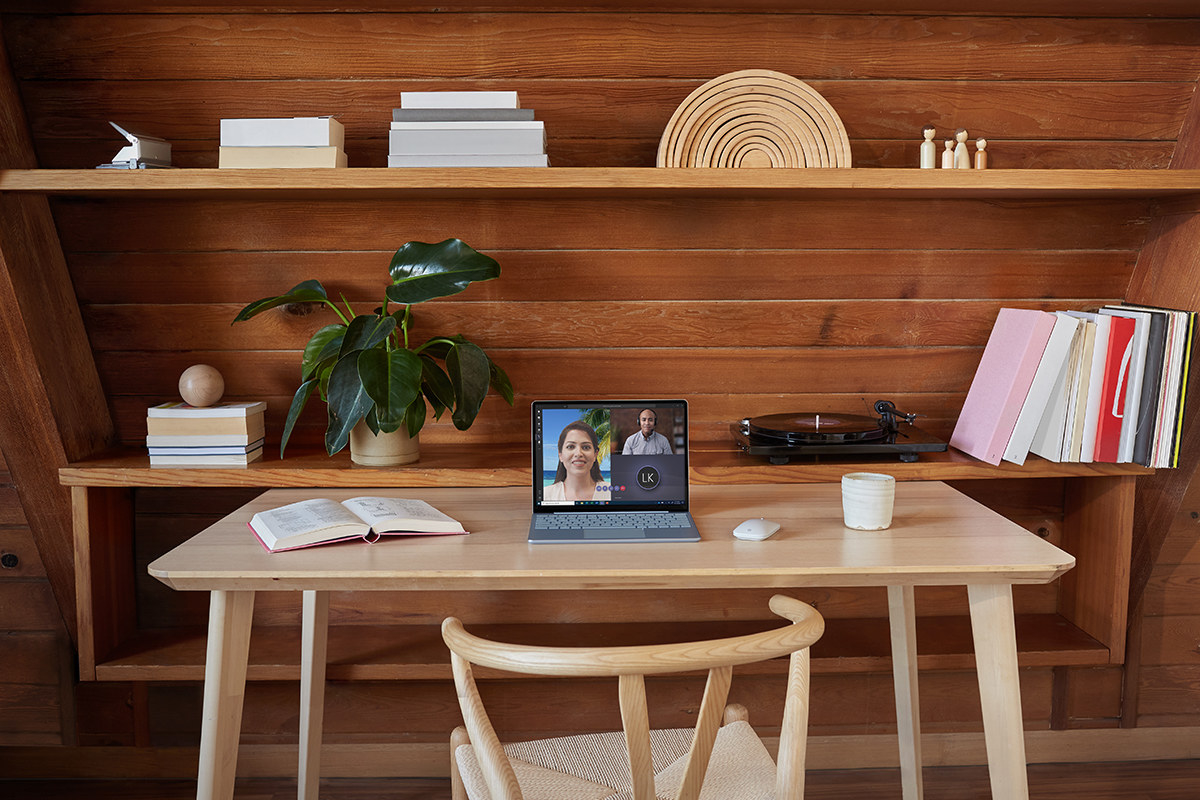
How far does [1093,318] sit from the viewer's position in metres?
1.88

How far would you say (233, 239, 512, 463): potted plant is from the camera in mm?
1681

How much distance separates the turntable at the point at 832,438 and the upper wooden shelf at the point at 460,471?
3cm

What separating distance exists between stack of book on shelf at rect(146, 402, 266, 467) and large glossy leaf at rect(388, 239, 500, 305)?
43 centimetres

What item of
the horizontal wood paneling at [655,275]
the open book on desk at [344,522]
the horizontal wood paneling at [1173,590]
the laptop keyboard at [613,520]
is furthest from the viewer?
the horizontal wood paneling at [1173,590]

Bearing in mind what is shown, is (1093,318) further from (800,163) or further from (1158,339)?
(800,163)

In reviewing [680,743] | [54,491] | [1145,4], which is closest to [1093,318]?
[1145,4]

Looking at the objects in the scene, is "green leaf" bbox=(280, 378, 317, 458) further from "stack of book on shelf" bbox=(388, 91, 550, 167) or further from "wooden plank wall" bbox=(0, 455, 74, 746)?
"wooden plank wall" bbox=(0, 455, 74, 746)

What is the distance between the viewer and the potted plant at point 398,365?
5.51ft

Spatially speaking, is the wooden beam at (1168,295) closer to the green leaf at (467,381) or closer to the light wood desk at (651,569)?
the light wood desk at (651,569)

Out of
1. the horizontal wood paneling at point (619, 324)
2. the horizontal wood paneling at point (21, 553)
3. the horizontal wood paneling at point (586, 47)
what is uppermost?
Answer: the horizontal wood paneling at point (586, 47)

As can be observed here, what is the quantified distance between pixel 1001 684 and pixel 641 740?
70 centimetres

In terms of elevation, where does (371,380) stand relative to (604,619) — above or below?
above

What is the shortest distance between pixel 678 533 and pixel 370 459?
2.25 feet

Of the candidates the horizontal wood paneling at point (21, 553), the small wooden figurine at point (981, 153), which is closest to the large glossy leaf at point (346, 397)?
the horizontal wood paneling at point (21, 553)
